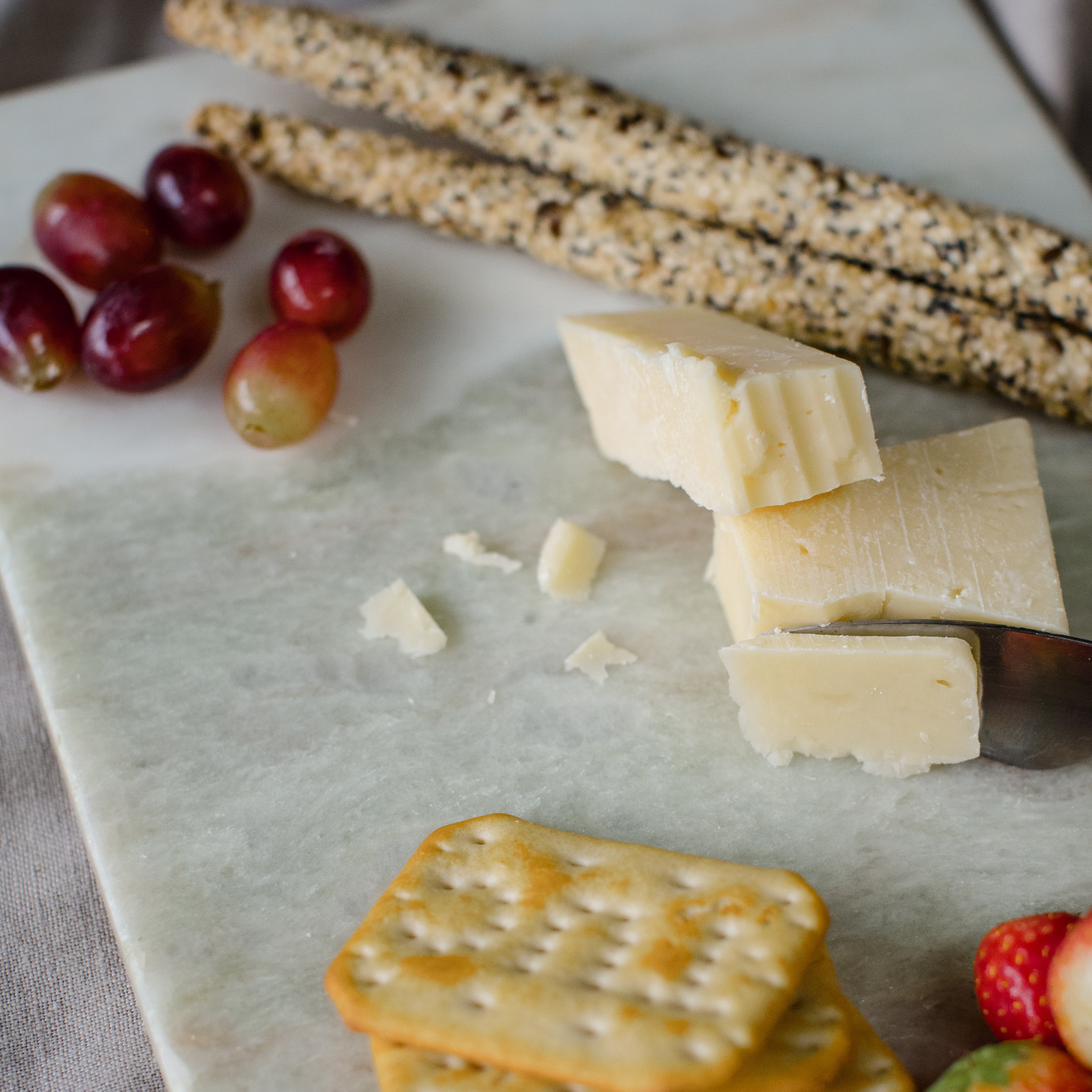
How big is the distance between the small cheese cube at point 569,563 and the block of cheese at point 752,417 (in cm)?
13

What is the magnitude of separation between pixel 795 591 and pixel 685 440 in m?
0.18

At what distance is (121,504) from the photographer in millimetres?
1307

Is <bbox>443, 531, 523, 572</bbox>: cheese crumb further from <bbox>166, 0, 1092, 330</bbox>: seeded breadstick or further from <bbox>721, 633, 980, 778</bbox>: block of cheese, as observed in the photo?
<bbox>166, 0, 1092, 330</bbox>: seeded breadstick

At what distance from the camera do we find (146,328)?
1293 millimetres

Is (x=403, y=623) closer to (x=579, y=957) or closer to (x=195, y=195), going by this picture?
(x=579, y=957)

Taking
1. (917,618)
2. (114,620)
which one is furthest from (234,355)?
(917,618)

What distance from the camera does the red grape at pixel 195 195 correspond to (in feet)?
4.85

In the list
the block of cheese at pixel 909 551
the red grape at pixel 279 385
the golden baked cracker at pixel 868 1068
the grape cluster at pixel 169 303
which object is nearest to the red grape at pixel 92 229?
the grape cluster at pixel 169 303

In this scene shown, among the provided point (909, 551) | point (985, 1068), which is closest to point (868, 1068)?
point (985, 1068)

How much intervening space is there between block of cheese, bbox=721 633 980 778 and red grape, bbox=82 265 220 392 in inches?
30.0

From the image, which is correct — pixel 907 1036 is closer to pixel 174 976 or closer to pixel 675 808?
pixel 675 808

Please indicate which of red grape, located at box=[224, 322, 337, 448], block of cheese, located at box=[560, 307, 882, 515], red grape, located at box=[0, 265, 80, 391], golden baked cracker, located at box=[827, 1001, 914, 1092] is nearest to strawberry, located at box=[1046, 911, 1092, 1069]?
golden baked cracker, located at box=[827, 1001, 914, 1092]

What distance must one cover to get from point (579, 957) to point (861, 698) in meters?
0.37

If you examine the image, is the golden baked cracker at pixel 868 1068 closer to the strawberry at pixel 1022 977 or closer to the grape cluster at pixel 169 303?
the strawberry at pixel 1022 977
